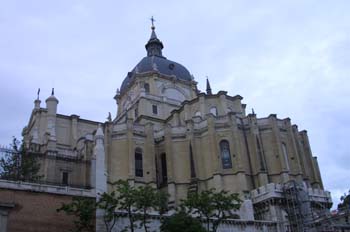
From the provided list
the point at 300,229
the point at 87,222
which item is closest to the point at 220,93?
the point at 300,229

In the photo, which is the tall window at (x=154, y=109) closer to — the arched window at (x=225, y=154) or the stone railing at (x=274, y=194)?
the arched window at (x=225, y=154)

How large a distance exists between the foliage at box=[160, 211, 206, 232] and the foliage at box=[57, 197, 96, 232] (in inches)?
165

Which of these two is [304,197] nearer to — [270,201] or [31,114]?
[270,201]

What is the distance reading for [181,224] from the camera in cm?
2461

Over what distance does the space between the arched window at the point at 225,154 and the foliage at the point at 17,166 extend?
58.3 feet

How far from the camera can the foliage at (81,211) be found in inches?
947

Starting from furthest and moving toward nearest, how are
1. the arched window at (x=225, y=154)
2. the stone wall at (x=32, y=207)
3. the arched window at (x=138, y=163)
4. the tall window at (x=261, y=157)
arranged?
1. the arched window at (x=138, y=163)
2. the tall window at (x=261, y=157)
3. the arched window at (x=225, y=154)
4. the stone wall at (x=32, y=207)

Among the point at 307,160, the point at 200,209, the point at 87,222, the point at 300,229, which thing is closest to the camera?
the point at 87,222

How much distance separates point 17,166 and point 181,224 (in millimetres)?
13358

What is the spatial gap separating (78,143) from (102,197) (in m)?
26.1

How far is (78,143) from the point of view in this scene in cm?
5006

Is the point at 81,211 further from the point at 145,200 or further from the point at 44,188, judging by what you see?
the point at 145,200

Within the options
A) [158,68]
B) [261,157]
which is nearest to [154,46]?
[158,68]

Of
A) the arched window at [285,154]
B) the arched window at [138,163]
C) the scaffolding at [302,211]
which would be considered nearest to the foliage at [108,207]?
the scaffolding at [302,211]
